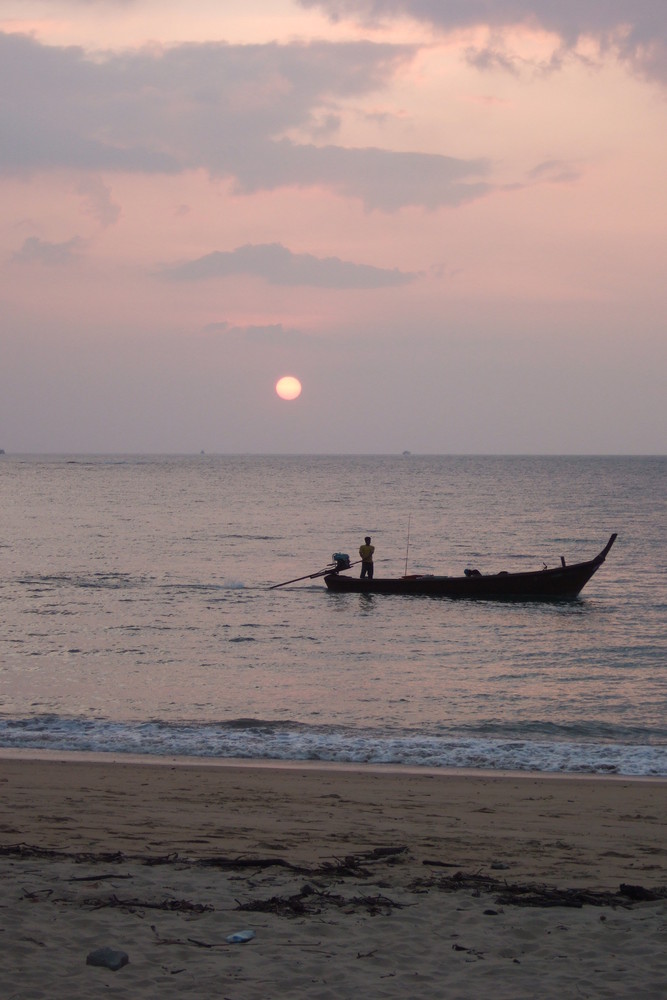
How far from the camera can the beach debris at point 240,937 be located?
5.82m

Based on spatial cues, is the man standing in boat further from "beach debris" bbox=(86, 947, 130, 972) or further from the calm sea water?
"beach debris" bbox=(86, 947, 130, 972)

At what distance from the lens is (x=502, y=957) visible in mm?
5680

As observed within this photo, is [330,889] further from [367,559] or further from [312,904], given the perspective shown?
[367,559]

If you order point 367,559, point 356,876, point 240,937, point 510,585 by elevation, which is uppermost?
point 367,559

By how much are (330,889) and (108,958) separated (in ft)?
6.18

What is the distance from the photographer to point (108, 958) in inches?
215

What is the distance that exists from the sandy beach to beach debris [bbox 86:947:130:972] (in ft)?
0.13

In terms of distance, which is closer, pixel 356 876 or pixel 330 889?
pixel 330 889

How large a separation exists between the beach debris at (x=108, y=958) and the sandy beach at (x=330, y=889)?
1.6 inches

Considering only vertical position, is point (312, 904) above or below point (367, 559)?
below

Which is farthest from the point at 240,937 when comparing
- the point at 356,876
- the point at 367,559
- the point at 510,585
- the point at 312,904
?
the point at 367,559

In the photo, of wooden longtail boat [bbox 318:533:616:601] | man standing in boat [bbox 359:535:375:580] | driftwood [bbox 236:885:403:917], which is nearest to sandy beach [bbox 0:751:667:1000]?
driftwood [bbox 236:885:403:917]

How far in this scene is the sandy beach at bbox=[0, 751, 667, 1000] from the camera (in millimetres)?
5383

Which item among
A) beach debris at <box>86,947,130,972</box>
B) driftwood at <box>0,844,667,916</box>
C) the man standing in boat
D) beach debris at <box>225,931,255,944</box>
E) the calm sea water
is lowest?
the calm sea water
